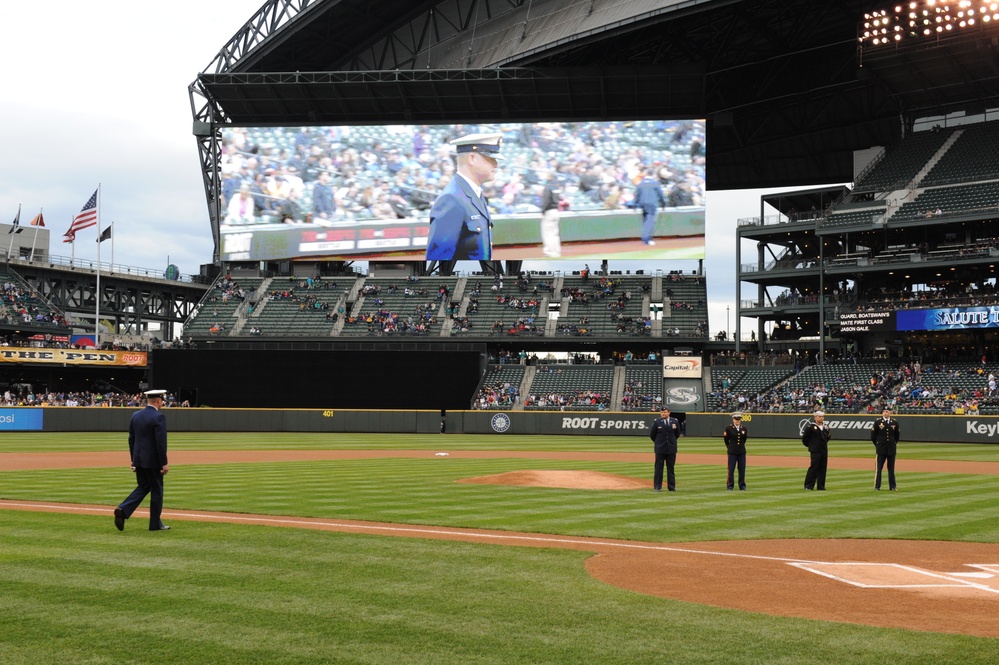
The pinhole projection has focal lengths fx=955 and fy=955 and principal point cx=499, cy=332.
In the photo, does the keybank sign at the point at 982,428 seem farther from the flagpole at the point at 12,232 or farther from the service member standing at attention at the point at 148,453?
the flagpole at the point at 12,232

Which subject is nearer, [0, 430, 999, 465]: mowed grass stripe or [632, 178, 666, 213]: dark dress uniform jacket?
[0, 430, 999, 465]: mowed grass stripe

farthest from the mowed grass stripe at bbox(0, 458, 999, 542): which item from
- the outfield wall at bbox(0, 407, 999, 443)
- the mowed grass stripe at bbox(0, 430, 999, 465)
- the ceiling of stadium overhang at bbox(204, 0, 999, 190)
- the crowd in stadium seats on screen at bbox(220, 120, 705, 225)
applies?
the crowd in stadium seats on screen at bbox(220, 120, 705, 225)

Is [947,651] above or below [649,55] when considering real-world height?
below

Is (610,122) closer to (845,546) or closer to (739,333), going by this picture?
(739,333)

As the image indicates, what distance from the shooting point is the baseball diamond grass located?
6.88 m

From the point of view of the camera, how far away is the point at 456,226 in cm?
6944

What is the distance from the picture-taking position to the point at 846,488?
21188 mm

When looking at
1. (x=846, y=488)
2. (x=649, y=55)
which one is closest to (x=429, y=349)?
(x=649, y=55)

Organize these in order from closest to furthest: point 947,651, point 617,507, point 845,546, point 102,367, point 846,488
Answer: point 947,651
point 845,546
point 617,507
point 846,488
point 102,367

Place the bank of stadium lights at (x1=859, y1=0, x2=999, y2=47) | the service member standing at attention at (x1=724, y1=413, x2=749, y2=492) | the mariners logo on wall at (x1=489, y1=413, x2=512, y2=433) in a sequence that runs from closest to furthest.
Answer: the service member standing at attention at (x1=724, y1=413, x2=749, y2=492), the bank of stadium lights at (x1=859, y1=0, x2=999, y2=47), the mariners logo on wall at (x1=489, y1=413, x2=512, y2=433)

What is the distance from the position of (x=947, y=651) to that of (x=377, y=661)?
412 cm

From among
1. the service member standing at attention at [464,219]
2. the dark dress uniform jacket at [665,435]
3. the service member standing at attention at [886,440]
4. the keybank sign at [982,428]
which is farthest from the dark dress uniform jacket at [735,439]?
the service member standing at attention at [464,219]

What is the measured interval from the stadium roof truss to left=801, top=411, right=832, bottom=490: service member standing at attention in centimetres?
4225

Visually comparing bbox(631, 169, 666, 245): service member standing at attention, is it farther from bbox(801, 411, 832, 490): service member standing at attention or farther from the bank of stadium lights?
bbox(801, 411, 832, 490): service member standing at attention
